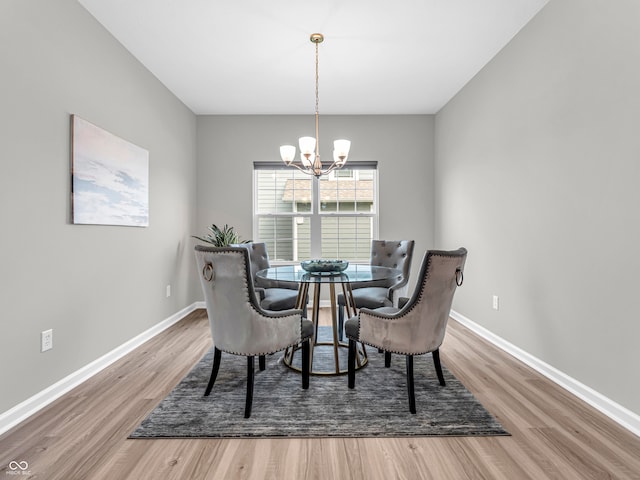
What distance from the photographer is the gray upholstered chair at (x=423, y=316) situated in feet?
6.10

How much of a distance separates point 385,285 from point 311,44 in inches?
86.4

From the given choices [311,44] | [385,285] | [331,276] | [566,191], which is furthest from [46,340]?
[566,191]

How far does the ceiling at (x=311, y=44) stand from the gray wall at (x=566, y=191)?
37 cm

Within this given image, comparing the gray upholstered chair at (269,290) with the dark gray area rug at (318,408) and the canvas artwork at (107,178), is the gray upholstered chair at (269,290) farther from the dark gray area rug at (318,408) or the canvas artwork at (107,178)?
the canvas artwork at (107,178)

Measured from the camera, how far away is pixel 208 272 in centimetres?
185

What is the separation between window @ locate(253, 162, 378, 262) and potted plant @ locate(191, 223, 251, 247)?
0.38 meters

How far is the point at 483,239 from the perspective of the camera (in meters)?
3.29

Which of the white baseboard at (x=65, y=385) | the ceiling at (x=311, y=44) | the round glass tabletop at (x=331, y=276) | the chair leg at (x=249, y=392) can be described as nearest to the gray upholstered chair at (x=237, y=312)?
the chair leg at (x=249, y=392)

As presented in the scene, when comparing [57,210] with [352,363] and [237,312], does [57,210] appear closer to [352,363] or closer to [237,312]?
[237,312]

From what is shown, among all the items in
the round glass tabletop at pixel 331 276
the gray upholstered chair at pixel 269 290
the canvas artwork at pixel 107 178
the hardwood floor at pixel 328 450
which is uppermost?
the canvas artwork at pixel 107 178

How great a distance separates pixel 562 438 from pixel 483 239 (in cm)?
195

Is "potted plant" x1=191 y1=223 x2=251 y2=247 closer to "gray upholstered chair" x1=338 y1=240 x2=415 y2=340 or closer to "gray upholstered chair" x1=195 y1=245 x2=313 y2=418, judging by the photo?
"gray upholstered chair" x1=338 y1=240 x2=415 y2=340

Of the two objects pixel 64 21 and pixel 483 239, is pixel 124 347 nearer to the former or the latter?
pixel 64 21

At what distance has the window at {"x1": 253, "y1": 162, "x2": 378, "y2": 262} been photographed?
4680 mm
